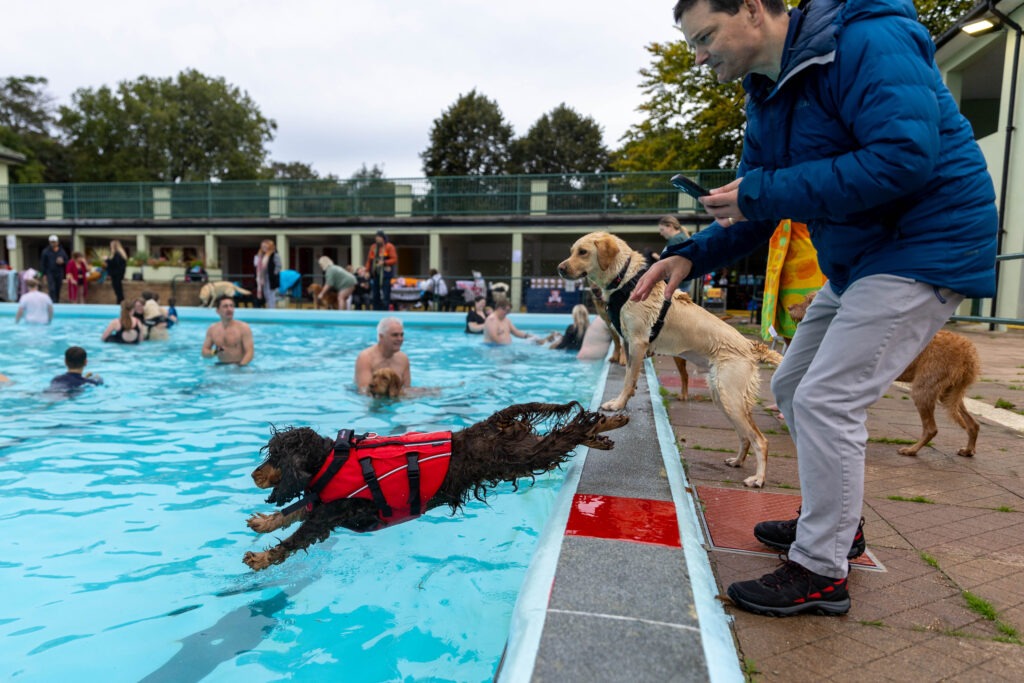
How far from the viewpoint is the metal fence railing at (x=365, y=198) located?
23.8 m

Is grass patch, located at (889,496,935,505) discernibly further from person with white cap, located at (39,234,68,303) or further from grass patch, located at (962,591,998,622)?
person with white cap, located at (39,234,68,303)

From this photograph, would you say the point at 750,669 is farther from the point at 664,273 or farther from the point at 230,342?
the point at 230,342

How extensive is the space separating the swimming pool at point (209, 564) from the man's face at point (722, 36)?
93.2 inches

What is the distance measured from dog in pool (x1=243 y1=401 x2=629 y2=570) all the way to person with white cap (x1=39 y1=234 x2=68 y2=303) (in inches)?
897

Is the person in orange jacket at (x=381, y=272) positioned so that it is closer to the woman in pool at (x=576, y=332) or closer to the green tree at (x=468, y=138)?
the woman in pool at (x=576, y=332)

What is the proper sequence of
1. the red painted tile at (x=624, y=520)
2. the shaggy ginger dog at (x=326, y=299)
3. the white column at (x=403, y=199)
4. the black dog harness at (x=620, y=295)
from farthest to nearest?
the white column at (x=403, y=199) < the shaggy ginger dog at (x=326, y=299) < the black dog harness at (x=620, y=295) < the red painted tile at (x=624, y=520)

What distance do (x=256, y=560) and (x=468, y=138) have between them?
43.9m

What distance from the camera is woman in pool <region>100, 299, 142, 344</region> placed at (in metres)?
11.6

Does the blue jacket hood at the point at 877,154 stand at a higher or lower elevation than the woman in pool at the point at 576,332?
higher

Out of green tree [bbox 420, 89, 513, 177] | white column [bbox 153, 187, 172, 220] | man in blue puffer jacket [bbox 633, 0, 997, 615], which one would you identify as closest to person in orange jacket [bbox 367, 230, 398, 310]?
white column [bbox 153, 187, 172, 220]

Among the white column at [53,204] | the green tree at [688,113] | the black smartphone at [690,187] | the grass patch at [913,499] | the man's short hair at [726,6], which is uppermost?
the green tree at [688,113]

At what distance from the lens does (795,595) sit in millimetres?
2090

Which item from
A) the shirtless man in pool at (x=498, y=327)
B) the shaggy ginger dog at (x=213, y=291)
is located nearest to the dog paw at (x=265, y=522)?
the shirtless man in pool at (x=498, y=327)

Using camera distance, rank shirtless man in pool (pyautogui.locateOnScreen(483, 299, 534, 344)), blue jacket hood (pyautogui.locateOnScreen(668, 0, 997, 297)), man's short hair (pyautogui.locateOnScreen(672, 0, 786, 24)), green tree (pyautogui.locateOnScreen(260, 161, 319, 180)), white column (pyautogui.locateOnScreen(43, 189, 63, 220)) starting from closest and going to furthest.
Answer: blue jacket hood (pyautogui.locateOnScreen(668, 0, 997, 297)) → man's short hair (pyautogui.locateOnScreen(672, 0, 786, 24)) → shirtless man in pool (pyautogui.locateOnScreen(483, 299, 534, 344)) → white column (pyautogui.locateOnScreen(43, 189, 63, 220)) → green tree (pyautogui.locateOnScreen(260, 161, 319, 180))
